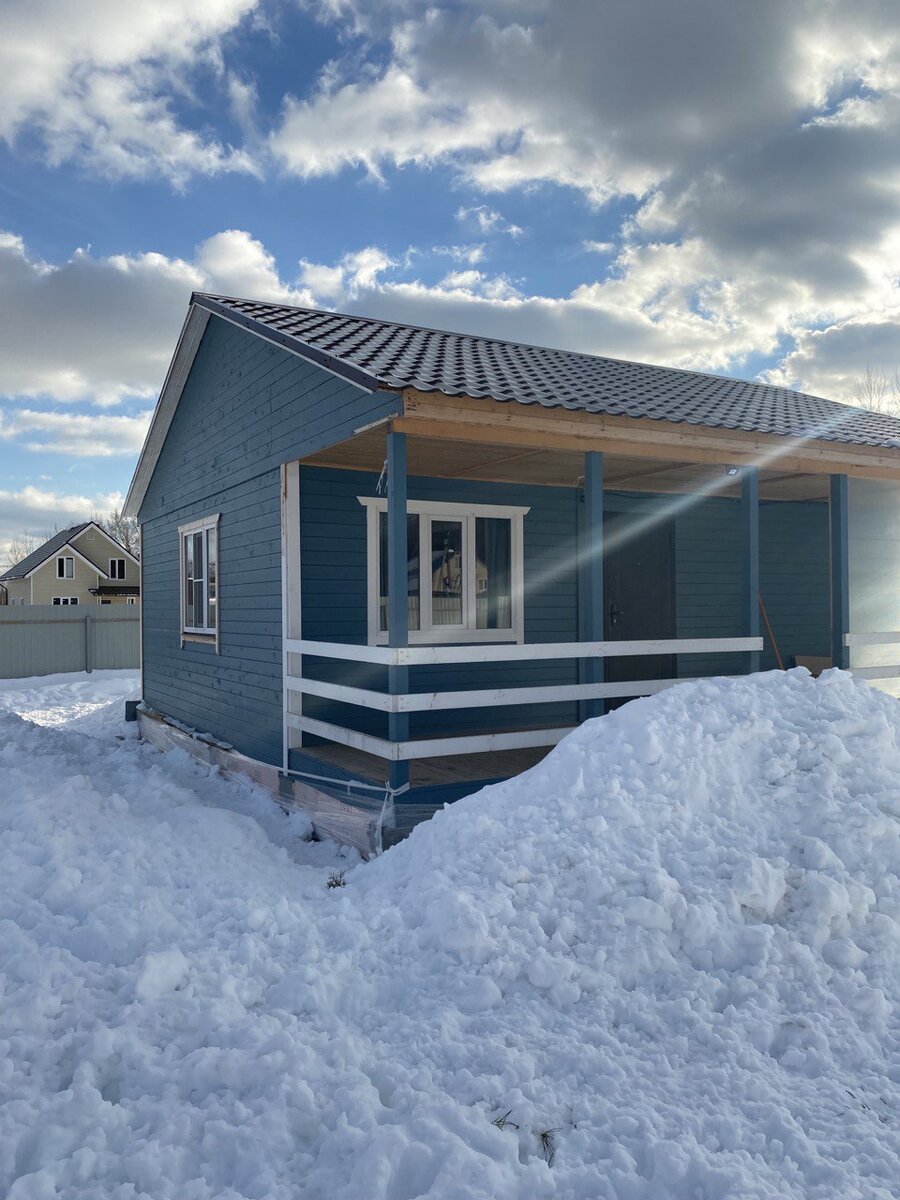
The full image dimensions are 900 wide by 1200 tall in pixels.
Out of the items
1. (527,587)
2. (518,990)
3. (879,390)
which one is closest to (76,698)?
(527,587)

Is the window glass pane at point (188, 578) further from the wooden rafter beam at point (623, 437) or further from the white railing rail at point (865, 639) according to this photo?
the white railing rail at point (865, 639)

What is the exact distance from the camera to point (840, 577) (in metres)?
8.37

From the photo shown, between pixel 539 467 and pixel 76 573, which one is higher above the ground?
pixel 539 467

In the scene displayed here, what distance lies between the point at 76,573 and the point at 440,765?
42.9 meters

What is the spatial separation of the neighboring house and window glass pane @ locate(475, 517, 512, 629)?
39.2 metres

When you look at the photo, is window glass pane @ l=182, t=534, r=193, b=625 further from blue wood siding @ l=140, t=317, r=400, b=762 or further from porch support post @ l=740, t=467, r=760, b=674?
porch support post @ l=740, t=467, r=760, b=674

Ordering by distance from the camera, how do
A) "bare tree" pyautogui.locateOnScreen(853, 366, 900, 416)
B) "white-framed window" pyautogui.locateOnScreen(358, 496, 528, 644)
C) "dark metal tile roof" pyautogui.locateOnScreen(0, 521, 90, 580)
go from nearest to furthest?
"white-framed window" pyautogui.locateOnScreen(358, 496, 528, 644), "bare tree" pyautogui.locateOnScreen(853, 366, 900, 416), "dark metal tile roof" pyautogui.locateOnScreen(0, 521, 90, 580)

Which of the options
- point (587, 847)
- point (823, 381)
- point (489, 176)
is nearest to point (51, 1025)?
point (587, 847)

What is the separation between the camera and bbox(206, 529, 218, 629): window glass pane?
33.6 ft

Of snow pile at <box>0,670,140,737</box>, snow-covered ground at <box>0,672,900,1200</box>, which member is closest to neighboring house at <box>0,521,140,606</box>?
snow pile at <box>0,670,140,737</box>

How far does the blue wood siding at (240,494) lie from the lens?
305 inches

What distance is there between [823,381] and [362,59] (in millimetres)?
33813

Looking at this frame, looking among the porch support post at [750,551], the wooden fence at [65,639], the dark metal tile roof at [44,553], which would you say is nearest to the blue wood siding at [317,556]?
the porch support post at [750,551]

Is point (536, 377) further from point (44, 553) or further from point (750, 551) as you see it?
point (44, 553)
